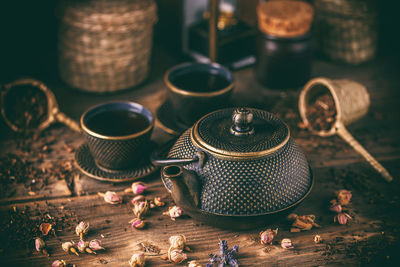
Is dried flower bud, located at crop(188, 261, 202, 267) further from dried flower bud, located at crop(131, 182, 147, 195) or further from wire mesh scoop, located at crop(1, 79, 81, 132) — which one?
wire mesh scoop, located at crop(1, 79, 81, 132)

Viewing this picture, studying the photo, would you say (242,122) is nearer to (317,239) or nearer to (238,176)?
(238,176)

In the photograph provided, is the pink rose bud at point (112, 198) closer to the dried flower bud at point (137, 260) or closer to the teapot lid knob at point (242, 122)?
the dried flower bud at point (137, 260)

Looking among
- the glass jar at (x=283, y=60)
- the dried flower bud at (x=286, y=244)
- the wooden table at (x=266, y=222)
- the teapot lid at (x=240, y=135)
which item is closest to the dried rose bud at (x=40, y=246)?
the wooden table at (x=266, y=222)

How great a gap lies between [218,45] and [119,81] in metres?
0.43

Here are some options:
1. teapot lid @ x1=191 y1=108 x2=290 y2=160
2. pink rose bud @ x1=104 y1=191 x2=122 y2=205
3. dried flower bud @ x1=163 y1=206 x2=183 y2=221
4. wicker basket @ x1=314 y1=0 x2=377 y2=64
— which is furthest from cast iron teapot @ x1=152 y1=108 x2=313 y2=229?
wicker basket @ x1=314 y1=0 x2=377 y2=64

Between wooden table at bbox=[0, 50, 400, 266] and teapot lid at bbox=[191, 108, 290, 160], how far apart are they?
0.77 ft

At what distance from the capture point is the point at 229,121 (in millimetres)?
1066

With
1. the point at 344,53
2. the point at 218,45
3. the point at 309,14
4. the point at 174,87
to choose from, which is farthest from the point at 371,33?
the point at 174,87

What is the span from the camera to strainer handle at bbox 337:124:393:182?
1248 mm

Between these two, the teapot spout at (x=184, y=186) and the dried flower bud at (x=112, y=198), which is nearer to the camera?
the teapot spout at (x=184, y=186)

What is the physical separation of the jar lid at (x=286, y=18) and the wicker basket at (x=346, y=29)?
26cm

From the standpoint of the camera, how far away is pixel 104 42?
61.8 inches

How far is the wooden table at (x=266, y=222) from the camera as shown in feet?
3.28

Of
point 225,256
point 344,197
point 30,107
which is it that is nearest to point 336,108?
point 344,197
